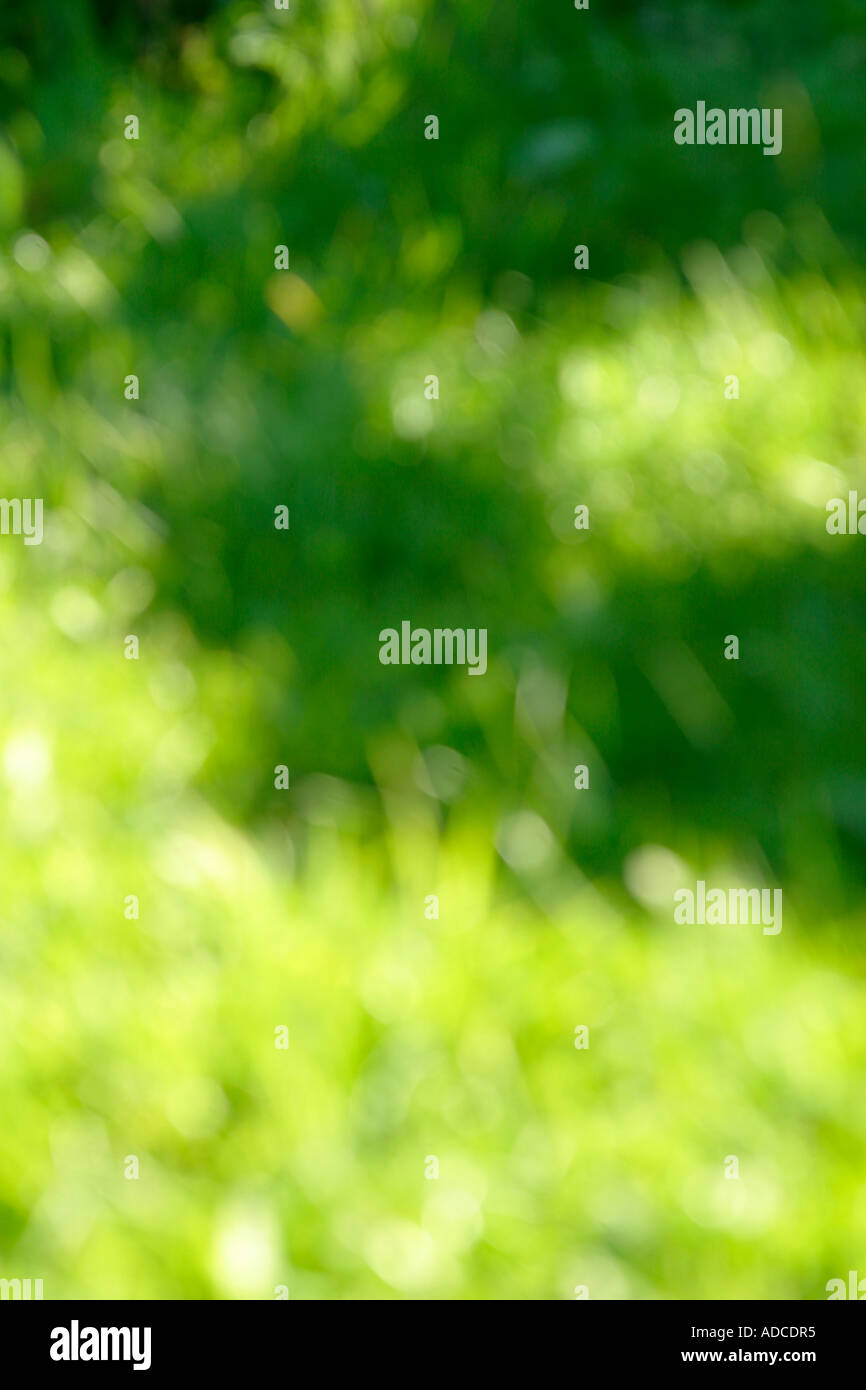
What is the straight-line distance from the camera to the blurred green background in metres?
1.43

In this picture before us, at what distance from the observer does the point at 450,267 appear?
308 centimetres

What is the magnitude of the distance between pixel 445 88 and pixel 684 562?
5.48 feet

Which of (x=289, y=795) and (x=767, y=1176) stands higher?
(x=289, y=795)

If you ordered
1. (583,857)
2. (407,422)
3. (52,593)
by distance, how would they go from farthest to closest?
(407,422)
(52,593)
(583,857)

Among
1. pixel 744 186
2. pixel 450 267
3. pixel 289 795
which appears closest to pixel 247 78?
pixel 450 267

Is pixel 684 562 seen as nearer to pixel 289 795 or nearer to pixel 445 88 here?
pixel 289 795

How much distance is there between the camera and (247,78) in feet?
11.7

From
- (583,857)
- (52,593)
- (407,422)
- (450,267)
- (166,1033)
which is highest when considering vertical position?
(450,267)

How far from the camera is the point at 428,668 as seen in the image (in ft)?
7.06

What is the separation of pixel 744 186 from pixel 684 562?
4.54 feet

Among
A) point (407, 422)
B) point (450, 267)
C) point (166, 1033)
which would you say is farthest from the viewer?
point (450, 267)

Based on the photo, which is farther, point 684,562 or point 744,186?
point 744,186

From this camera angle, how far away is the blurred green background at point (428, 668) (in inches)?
56.2
